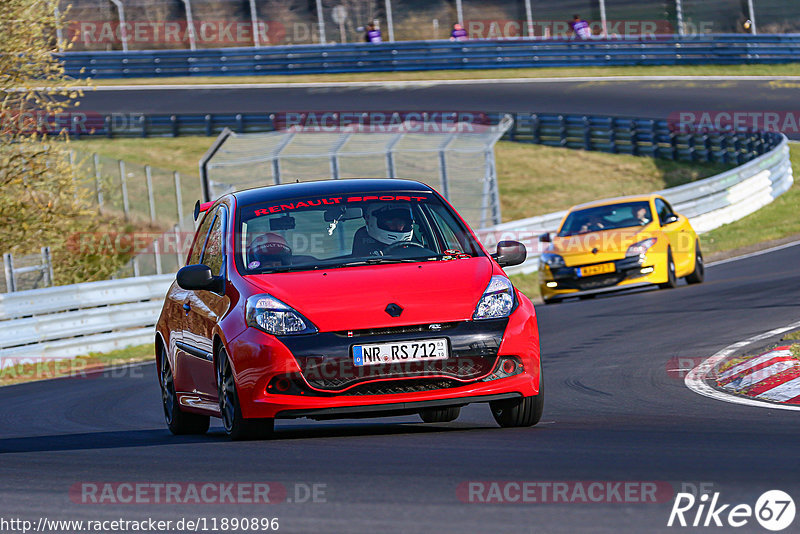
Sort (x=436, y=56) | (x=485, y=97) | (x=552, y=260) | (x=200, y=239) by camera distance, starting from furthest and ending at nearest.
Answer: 1. (x=436, y=56)
2. (x=485, y=97)
3. (x=552, y=260)
4. (x=200, y=239)

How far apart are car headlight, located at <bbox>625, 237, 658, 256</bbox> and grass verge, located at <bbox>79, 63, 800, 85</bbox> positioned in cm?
2287

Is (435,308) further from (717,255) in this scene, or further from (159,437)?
(717,255)

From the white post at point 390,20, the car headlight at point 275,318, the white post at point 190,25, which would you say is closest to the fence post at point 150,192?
the car headlight at point 275,318

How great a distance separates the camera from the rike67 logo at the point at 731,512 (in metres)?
4.73

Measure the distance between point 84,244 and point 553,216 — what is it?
A: 338 inches

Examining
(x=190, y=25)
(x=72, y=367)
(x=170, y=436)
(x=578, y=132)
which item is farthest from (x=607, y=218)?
(x=190, y=25)

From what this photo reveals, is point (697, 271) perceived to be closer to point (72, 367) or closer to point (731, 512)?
point (72, 367)

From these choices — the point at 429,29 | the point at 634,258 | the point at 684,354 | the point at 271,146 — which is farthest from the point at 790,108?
the point at 684,354

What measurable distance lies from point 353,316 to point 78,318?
11051 mm

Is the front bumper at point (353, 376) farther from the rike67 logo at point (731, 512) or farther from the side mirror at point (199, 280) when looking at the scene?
the rike67 logo at point (731, 512)

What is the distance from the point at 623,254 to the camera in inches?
736

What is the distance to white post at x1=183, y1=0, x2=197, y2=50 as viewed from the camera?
1708 inches

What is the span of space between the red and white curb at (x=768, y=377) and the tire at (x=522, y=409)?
73.0 inches

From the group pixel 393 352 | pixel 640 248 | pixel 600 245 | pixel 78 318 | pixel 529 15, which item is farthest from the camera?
pixel 529 15
